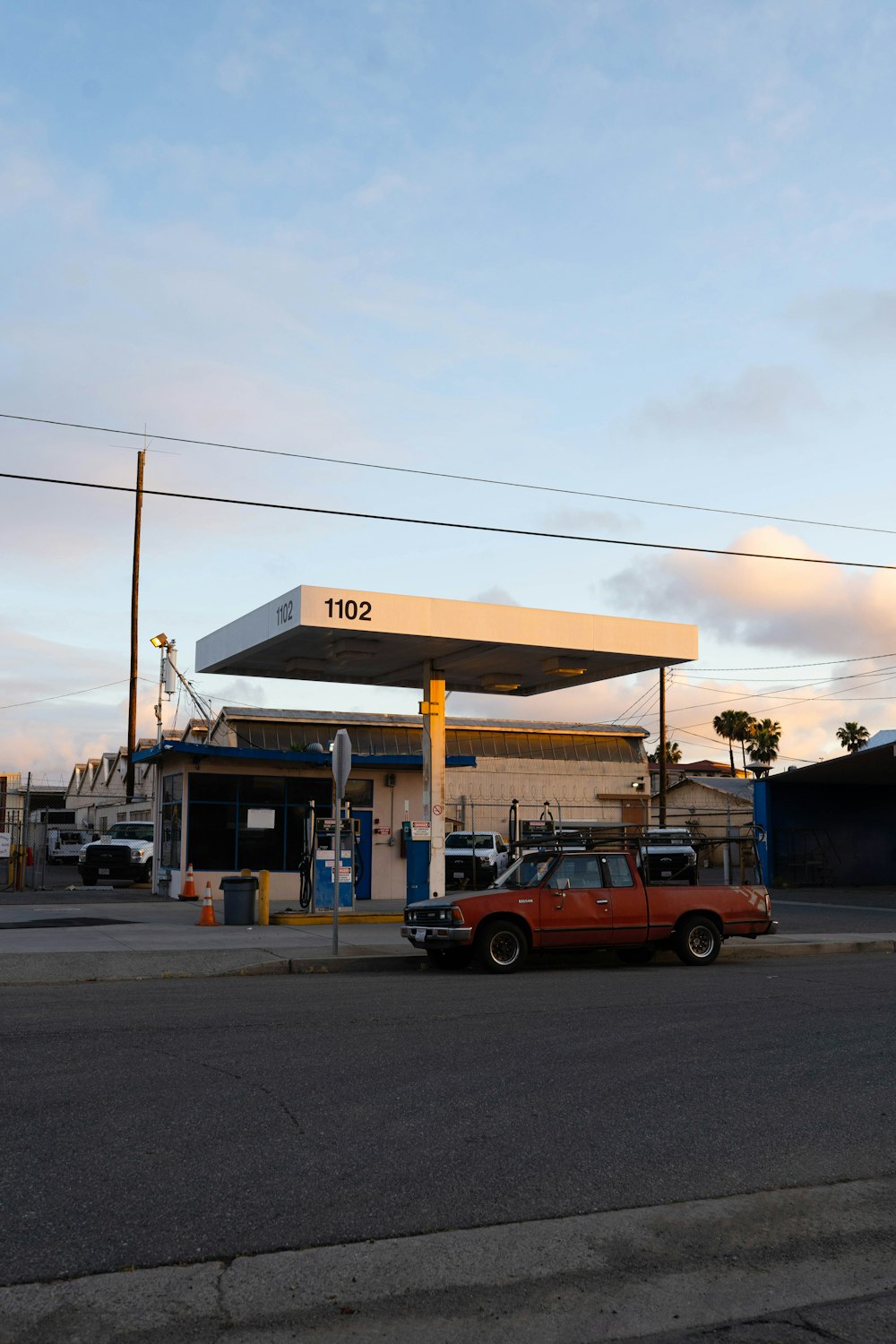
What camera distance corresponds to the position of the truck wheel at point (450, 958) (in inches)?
634

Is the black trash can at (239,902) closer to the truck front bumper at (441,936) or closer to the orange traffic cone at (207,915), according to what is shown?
the orange traffic cone at (207,915)

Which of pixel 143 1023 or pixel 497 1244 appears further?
pixel 143 1023

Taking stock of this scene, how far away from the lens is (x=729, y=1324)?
4.66 metres

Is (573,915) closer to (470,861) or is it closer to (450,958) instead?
(450,958)

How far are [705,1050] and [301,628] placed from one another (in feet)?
41.3

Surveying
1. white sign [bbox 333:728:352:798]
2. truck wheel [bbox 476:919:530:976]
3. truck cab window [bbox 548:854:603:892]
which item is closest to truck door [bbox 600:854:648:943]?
truck cab window [bbox 548:854:603:892]

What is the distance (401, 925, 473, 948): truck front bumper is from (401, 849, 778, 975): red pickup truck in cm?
1

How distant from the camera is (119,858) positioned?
37000 millimetres

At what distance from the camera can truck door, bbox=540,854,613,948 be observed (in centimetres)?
1606

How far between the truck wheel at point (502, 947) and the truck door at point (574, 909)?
0.32 m

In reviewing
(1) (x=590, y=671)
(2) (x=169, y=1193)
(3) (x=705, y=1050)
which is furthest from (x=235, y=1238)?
(1) (x=590, y=671)

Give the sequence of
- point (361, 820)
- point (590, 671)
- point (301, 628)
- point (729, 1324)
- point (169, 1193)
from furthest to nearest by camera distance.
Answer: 1. point (361, 820)
2. point (590, 671)
3. point (301, 628)
4. point (169, 1193)
5. point (729, 1324)

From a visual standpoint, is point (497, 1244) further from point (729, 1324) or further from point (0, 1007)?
point (0, 1007)

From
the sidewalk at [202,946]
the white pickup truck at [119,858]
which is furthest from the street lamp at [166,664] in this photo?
the sidewalk at [202,946]
